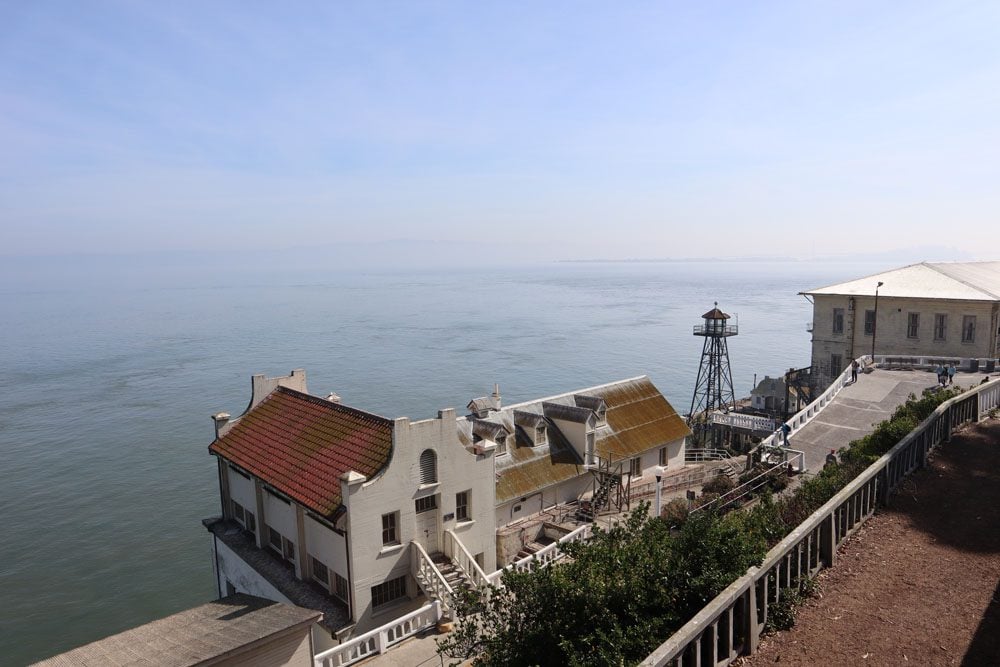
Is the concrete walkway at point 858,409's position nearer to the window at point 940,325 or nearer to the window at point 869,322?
the window at point 940,325

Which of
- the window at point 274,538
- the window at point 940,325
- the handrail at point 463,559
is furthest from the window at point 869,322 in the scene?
the window at point 274,538

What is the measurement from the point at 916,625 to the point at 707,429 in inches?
1849

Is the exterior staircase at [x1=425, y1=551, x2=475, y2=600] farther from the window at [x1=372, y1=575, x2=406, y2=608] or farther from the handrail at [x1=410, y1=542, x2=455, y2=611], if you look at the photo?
the window at [x1=372, y1=575, x2=406, y2=608]

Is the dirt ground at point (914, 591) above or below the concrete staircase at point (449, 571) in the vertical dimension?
above

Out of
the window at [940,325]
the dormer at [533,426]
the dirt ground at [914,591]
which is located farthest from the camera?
the window at [940,325]

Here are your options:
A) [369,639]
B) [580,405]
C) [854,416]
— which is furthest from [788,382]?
[369,639]

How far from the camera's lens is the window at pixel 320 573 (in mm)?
23172

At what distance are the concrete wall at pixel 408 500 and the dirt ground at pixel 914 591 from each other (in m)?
13.6

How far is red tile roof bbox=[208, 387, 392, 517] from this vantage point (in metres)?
22.6

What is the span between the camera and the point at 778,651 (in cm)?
966

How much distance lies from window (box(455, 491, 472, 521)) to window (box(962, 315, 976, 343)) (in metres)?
41.0

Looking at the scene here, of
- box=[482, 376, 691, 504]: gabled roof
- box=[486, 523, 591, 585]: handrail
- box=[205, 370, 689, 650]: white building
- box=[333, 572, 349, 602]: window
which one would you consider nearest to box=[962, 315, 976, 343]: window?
box=[482, 376, 691, 504]: gabled roof

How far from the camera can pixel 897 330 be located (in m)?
49.3

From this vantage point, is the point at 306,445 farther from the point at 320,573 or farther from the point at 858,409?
the point at 858,409
